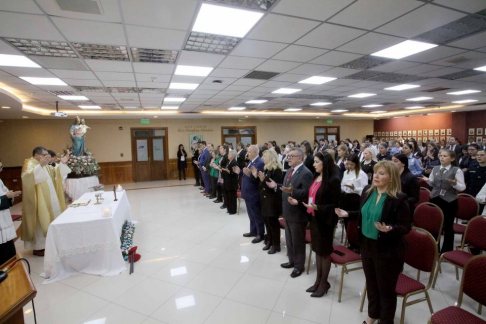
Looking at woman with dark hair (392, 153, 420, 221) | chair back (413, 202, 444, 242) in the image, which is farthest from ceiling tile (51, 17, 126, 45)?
chair back (413, 202, 444, 242)

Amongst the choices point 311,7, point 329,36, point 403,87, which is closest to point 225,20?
point 311,7

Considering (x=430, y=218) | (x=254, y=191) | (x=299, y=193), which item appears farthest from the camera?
(x=254, y=191)

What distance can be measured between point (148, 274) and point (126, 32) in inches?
125

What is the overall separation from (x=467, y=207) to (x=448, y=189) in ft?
1.63

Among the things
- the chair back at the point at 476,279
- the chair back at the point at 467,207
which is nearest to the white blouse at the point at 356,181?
the chair back at the point at 467,207

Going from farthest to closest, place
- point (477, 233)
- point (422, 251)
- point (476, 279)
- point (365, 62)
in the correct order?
point (365, 62) < point (477, 233) < point (422, 251) < point (476, 279)

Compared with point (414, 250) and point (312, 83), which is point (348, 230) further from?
point (312, 83)

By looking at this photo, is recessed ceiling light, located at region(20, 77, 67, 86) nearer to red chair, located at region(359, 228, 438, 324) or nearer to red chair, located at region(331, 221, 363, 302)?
red chair, located at region(331, 221, 363, 302)

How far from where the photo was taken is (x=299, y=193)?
2.89 m

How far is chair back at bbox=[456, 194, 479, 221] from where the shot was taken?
3.47 meters

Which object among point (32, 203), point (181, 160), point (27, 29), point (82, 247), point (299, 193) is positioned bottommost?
point (82, 247)

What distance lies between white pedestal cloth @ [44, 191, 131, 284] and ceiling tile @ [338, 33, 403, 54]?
426 cm

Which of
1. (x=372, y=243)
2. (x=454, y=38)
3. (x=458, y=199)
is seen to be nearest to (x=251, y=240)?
(x=372, y=243)

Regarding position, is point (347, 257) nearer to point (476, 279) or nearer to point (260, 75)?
point (476, 279)
